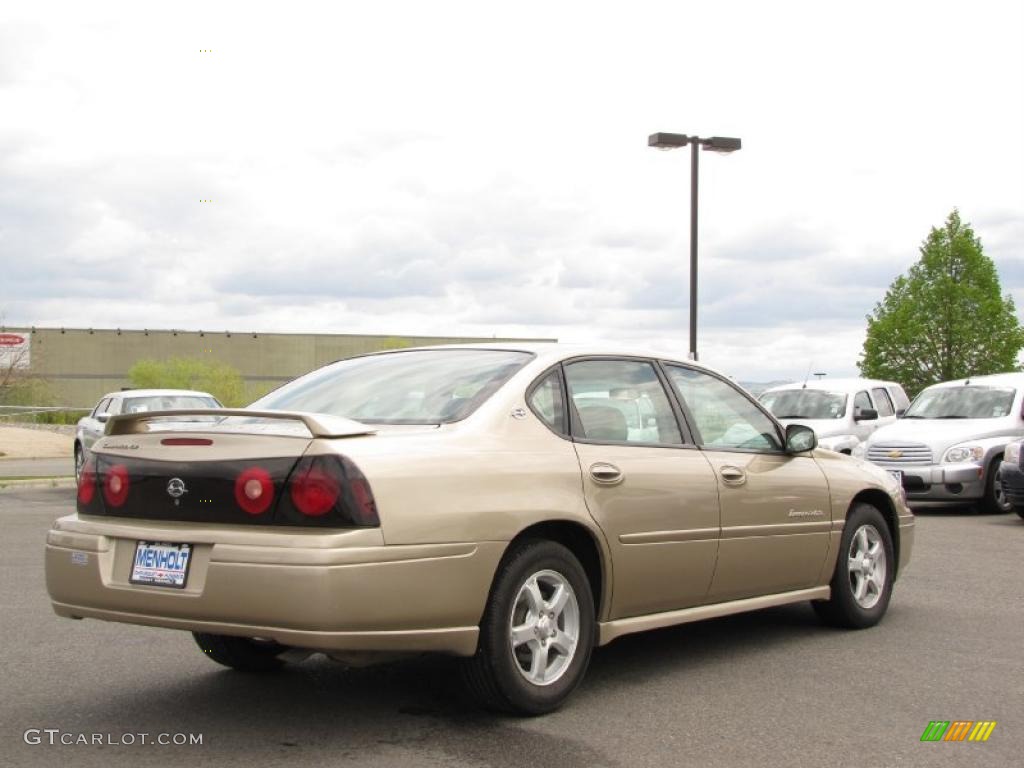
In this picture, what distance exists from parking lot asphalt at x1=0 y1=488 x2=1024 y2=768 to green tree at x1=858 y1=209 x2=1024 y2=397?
3753 cm

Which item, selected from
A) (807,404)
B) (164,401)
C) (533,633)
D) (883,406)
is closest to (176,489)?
(533,633)

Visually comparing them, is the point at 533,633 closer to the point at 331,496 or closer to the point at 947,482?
the point at 331,496

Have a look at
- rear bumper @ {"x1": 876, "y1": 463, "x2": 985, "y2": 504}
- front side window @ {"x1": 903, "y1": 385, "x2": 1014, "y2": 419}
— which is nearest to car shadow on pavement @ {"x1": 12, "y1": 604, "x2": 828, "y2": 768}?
rear bumper @ {"x1": 876, "y1": 463, "x2": 985, "y2": 504}

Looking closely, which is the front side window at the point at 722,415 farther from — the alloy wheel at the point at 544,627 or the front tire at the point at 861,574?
the alloy wheel at the point at 544,627

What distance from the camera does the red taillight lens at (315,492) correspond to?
490cm

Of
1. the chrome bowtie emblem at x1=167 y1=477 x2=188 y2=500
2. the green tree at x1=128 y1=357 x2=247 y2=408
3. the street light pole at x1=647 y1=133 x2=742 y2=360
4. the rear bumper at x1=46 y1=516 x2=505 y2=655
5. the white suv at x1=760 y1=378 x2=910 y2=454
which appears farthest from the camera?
the green tree at x1=128 y1=357 x2=247 y2=408

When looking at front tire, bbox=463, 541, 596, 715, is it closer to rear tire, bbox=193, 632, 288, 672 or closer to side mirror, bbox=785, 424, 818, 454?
rear tire, bbox=193, 632, 288, 672

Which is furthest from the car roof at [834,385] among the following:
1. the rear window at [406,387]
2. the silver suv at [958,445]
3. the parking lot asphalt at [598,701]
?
the rear window at [406,387]

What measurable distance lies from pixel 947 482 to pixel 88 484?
12.8 m

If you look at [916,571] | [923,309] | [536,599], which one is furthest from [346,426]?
[923,309]

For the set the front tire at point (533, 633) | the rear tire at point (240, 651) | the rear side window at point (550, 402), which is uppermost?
the rear side window at point (550, 402)

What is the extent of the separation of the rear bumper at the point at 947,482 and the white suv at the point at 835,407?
2.27 metres

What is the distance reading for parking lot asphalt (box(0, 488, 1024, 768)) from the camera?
4.96 meters

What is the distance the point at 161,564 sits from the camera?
5.17 m
